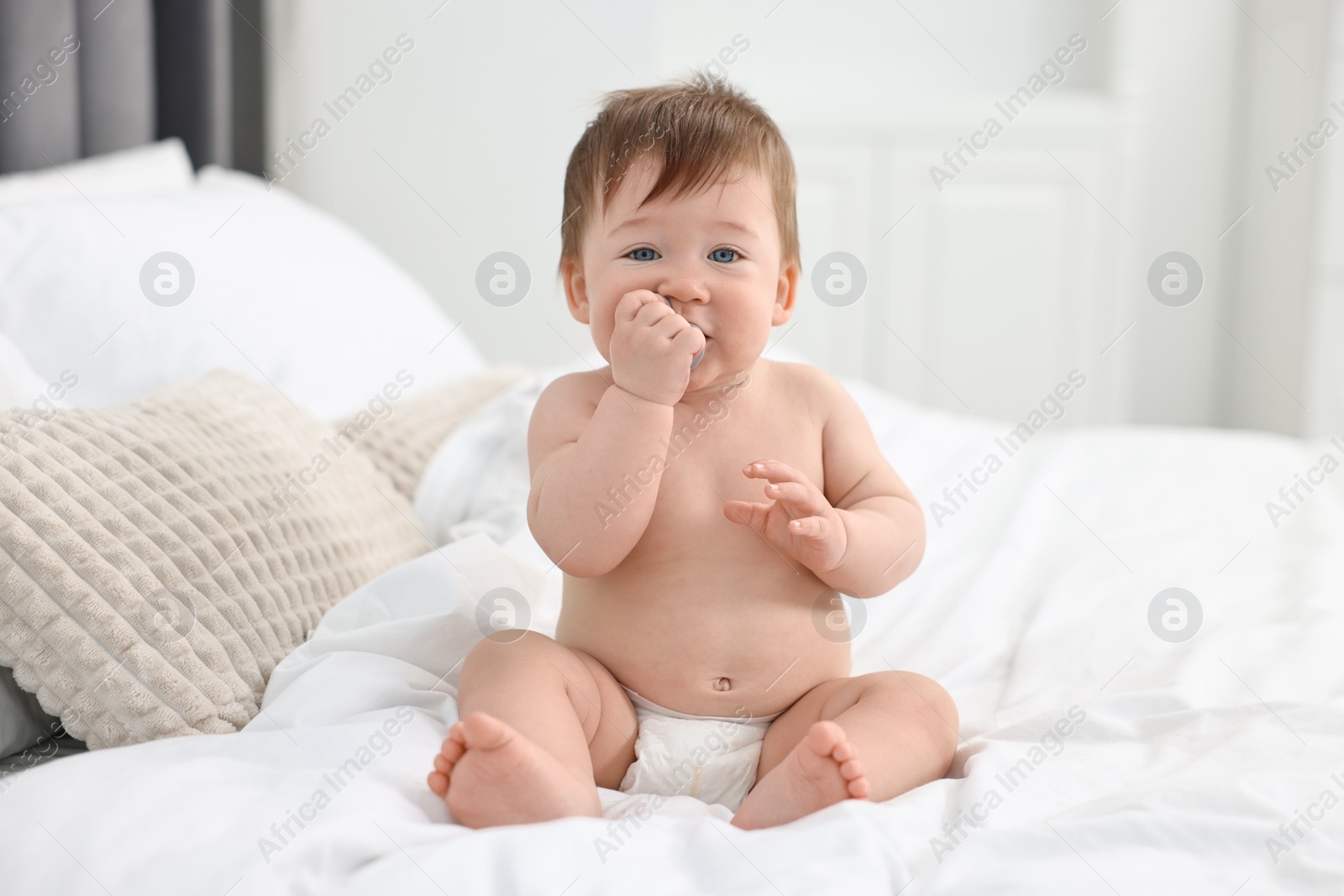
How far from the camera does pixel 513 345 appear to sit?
285 cm

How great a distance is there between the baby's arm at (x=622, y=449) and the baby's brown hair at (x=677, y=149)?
0.37 feet

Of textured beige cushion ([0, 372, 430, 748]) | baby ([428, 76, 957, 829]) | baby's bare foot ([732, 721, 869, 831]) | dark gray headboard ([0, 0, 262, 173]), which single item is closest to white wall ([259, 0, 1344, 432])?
dark gray headboard ([0, 0, 262, 173])

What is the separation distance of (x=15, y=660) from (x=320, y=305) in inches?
31.9

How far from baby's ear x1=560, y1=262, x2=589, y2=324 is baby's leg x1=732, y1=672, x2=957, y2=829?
378 millimetres

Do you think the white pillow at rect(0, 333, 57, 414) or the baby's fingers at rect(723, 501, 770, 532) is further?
the white pillow at rect(0, 333, 57, 414)

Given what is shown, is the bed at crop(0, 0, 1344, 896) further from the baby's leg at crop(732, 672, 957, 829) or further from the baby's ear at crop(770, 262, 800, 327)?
the baby's ear at crop(770, 262, 800, 327)

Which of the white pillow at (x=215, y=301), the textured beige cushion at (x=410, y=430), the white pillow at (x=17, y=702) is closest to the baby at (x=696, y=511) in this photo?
the white pillow at (x=17, y=702)

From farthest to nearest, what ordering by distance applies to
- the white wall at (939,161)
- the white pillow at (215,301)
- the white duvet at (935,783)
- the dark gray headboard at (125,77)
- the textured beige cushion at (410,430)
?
1. the white wall at (939,161)
2. the dark gray headboard at (125,77)
3. the textured beige cushion at (410,430)
4. the white pillow at (215,301)
5. the white duvet at (935,783)

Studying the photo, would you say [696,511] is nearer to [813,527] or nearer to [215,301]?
[813,527]

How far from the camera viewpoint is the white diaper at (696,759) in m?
0.83

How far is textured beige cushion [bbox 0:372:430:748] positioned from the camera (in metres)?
0.78

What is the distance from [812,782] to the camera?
71 centimetres

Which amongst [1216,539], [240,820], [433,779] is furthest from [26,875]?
[1216,539]

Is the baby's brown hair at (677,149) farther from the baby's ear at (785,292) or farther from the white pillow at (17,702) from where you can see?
the white pillow at (17,702)
